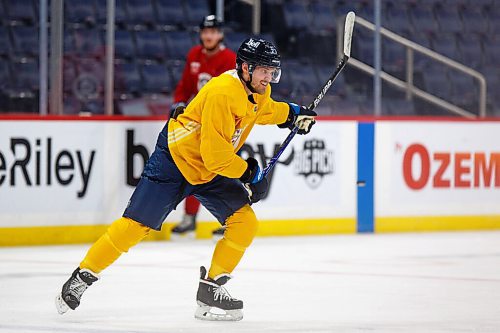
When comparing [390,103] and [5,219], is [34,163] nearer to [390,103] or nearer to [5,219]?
[5,219]

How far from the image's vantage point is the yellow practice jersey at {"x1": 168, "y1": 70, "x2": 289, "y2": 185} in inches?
180

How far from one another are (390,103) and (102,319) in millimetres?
5941

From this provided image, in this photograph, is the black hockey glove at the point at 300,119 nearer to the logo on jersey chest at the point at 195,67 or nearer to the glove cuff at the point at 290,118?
the glove cuff at the point at 290,118

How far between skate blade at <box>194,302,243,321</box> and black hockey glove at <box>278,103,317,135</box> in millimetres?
822

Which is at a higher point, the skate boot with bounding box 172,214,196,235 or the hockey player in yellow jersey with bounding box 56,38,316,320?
the hockey player in yellow jersey with bounding box 56,38,316,320

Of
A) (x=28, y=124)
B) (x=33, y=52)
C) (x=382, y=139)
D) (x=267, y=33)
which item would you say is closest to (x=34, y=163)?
(x=28, y=124)

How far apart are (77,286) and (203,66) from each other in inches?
130

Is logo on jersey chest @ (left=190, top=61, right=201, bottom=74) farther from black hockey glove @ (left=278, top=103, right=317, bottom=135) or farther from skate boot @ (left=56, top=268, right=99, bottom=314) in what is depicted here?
skate boot @ (left=56, top=268, right=99, bottom=314)

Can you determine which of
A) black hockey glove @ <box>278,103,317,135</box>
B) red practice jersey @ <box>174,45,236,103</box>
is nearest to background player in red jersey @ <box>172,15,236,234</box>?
red practice jersey @ <box>174,45,236,103</box>

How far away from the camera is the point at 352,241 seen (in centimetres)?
794

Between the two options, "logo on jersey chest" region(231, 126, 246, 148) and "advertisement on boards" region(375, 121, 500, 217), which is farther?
"advertisement on boards" region(375, 121, 500, 217)

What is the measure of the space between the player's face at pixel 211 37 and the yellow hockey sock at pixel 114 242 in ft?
10.2

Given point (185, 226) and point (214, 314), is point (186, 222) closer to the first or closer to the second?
point (185, 226)

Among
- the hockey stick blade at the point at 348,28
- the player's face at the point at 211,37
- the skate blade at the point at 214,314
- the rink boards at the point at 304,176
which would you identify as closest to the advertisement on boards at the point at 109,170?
the rink boards at the point at 304,176
